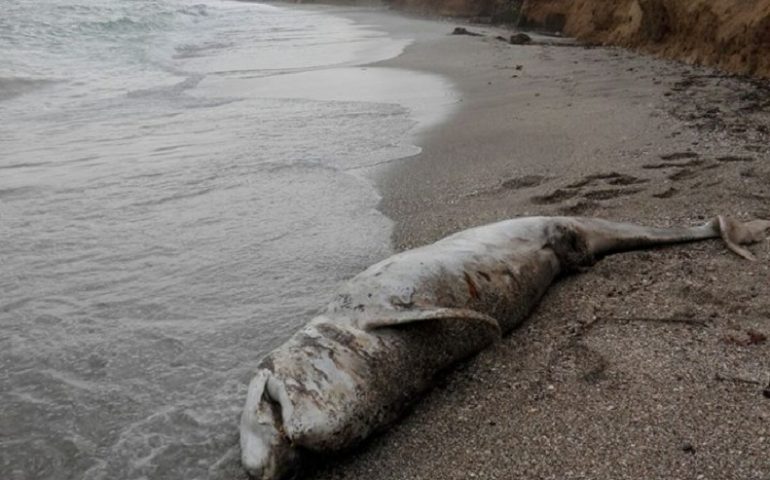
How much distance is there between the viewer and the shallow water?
289 centimetres

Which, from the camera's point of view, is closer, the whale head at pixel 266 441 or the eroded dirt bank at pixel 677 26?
the whale head at pixel 266 441

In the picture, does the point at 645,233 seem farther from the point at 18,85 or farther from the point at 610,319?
the point at 18,85

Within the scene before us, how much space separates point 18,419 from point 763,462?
109 inches


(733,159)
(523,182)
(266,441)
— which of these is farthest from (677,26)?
(266,441)

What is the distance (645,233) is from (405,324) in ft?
6.33

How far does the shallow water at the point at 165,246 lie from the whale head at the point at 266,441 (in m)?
0.13

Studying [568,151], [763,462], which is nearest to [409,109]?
[568,151]

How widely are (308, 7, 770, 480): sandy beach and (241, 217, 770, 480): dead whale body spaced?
113 mm

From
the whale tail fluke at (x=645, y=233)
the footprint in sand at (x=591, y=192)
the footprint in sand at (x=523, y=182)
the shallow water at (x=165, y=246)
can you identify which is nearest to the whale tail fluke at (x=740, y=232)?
the whale tail fluke at (x=645, y=233)

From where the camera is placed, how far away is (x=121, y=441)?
2.79 m

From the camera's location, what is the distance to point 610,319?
3.53 m

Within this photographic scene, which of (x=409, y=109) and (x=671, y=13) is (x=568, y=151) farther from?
(x=671, y=13)

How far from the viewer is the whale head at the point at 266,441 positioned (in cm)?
256

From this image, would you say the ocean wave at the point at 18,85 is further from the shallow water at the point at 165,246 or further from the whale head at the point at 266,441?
the whale head at the point at 266,441
